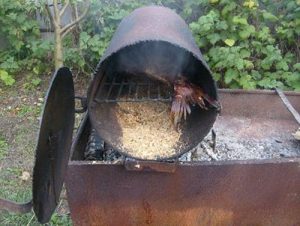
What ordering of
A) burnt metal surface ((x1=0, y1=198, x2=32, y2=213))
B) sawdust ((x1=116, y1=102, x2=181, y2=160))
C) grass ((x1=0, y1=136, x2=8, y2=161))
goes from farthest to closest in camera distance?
grass ((x1=0, y1=136, x2=8, y2=161))
sawdust ((x1=116, y1=102, x2=181, y2=160))
burnt metal surface ((x1=0, y1=198, x2=32, y2=213))

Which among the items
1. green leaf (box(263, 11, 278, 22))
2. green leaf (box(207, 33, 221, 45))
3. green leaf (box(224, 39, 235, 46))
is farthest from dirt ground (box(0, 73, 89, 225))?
green leaf (box(263, 11, 278, 22))

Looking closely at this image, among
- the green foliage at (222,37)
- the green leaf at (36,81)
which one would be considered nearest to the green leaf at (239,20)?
the green foliage at (222,37)

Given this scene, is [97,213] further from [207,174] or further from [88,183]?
[207,174]

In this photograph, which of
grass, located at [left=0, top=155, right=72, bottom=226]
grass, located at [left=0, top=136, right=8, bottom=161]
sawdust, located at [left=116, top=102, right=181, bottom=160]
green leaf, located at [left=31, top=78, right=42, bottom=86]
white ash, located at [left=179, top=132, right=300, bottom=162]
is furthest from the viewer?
green leaf, located at [left=31, top=78, right=42, bottom=86]

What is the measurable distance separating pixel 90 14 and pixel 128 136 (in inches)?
96.6

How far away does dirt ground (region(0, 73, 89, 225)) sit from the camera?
264 cm

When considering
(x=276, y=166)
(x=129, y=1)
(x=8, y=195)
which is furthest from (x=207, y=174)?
(x=129, y=1)

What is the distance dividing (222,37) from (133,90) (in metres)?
1.80

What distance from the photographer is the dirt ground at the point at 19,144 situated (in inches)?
104

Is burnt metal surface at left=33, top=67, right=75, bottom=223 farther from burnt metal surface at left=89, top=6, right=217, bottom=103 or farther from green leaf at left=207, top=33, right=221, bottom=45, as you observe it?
green leaf at left=207, top=33, right=221, bottom=45

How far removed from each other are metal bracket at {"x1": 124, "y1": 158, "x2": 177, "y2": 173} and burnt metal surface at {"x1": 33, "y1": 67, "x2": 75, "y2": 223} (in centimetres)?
34

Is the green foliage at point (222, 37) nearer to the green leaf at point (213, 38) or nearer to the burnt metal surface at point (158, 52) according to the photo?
the green leaf at point (213, 38)

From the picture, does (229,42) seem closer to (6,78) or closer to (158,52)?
(158,52)

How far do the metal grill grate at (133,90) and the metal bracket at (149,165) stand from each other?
494 mm
